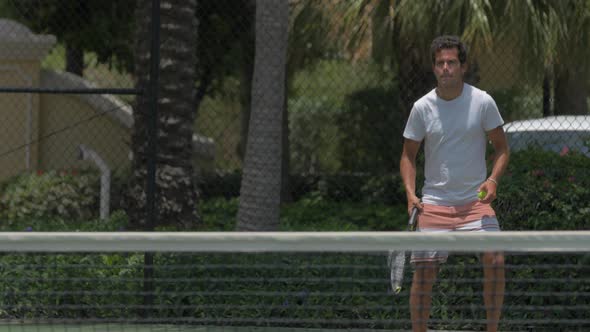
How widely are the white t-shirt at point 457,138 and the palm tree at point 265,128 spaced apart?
2.71m

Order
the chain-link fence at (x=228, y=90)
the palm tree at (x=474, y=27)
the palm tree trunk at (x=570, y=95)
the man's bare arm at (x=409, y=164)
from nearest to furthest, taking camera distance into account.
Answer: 1. the man's bare arm at (x=409, y=164)
2. the palm tree at (x=474, y=27)
3. the chain-link fence at (x=228, y=90)
4. the palm tree trunk at (x=570, y=95)

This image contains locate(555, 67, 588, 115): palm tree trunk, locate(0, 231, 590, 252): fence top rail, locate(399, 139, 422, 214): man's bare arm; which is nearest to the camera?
locate(0, 231, 590, 252): fence top rail

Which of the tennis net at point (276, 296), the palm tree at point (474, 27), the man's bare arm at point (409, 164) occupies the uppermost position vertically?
the palm tree at point (474, 27)

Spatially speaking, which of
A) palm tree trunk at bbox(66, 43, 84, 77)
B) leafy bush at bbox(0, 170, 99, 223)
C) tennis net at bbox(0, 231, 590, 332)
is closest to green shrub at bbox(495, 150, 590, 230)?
tennis net at bbox(0, 231, 590, 332)

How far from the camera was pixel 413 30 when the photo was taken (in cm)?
858

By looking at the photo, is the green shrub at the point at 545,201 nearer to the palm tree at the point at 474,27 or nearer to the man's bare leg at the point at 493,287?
the palm tree at the point at 474,27

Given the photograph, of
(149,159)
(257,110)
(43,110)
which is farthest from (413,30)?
(43,110)

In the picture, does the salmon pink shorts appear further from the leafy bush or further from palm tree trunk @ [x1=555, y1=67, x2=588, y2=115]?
the leafy bush

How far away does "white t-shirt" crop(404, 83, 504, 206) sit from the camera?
5.30 metres

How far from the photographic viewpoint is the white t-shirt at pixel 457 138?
5.30 m

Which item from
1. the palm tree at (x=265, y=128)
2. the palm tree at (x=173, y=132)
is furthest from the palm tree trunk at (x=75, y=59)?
the palm tree at (x=265, y=128)

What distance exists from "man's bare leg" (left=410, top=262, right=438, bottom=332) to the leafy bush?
20.8 ft

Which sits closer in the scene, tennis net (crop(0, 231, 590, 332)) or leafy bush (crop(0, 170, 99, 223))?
tennis net (crop(0, 231, 590, 332))

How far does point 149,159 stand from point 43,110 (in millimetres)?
6968
